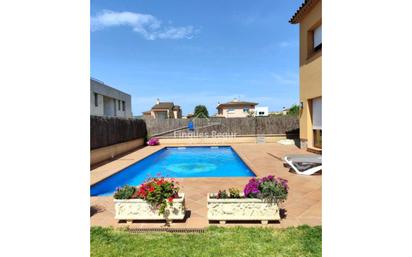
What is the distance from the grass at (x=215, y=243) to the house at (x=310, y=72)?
33.5ft

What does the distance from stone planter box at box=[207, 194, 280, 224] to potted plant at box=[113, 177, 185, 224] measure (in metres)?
0.69

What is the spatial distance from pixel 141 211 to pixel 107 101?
1094 inches

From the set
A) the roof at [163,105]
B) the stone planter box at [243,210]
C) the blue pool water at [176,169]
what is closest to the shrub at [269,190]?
the stone planter box at [243,210]

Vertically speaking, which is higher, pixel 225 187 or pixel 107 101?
pixel 107 101

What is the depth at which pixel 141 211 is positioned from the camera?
4719 mm

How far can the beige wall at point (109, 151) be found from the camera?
12178 mm

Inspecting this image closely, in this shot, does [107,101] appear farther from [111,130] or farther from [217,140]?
[111,130]

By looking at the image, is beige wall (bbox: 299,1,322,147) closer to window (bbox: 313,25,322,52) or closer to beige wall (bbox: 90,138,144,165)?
window (bbox: 313,25,322,52)

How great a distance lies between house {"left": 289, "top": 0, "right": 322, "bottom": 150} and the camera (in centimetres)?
1270

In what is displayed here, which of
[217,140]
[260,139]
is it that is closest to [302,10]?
[260,139]

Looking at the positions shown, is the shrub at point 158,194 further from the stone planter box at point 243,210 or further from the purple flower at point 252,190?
the purple flower at point 252,190
